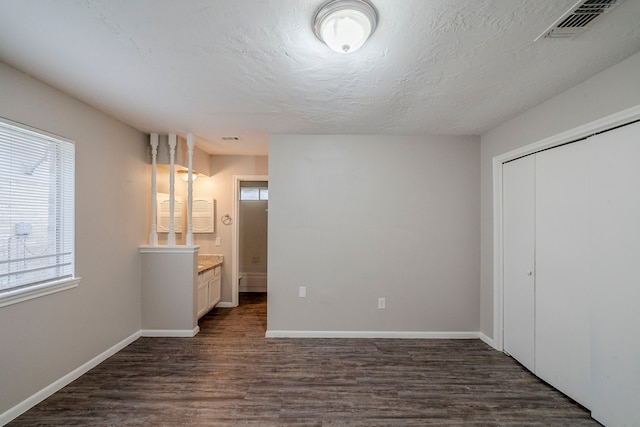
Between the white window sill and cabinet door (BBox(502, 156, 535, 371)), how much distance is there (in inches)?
165

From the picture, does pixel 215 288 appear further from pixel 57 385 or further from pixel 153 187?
pixel 57 385

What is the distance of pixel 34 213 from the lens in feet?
7.05

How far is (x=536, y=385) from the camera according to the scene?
2.45 m

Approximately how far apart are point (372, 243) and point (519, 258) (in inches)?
59.5

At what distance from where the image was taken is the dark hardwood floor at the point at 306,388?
2.02m

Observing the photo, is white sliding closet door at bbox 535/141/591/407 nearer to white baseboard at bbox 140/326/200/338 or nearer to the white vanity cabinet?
white baseboard at bbox 140/326/200/338

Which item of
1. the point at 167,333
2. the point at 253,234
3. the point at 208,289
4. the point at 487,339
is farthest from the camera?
the point at 253,234

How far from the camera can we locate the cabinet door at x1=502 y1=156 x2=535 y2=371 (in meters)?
2.68

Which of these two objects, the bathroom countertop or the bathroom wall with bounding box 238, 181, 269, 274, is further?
the bathroom wall with bounding box 238, 181, 269, 274

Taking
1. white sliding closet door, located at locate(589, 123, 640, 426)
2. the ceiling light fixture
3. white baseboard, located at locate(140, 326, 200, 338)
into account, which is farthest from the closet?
white baseboard, located at locate(140, 326, 200, 338)

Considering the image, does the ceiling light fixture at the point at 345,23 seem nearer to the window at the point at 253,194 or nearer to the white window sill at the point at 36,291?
the white window sill at the point at 36,291

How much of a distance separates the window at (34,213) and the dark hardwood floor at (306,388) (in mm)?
948

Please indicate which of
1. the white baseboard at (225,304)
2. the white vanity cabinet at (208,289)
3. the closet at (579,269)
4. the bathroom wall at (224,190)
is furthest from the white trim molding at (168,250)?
the closet at (579,269)

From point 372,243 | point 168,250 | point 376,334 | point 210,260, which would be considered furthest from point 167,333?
point 372,243
